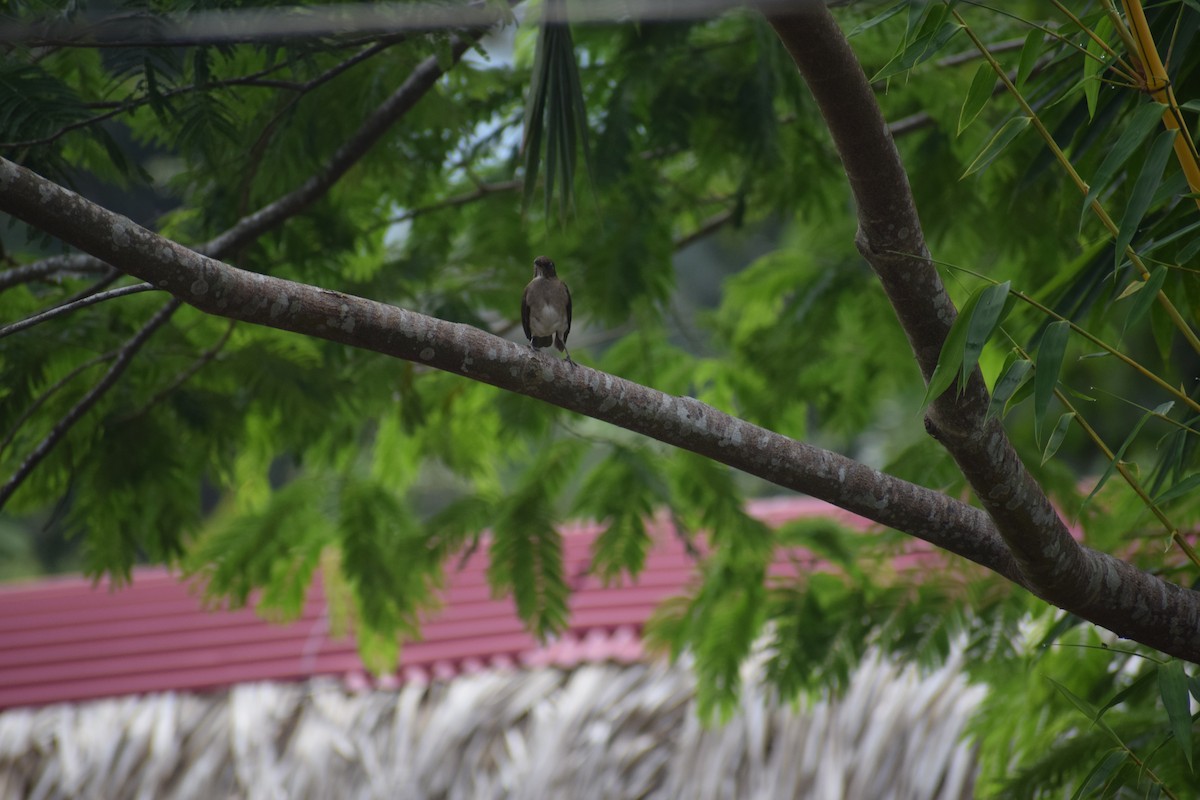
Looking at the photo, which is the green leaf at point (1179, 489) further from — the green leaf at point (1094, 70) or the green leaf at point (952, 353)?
the green leaf at point (1094, 70)

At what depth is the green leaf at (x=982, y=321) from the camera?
198 cm

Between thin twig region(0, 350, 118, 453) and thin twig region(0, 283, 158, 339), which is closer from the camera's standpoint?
thin twig region(0, 283, 158, 339)

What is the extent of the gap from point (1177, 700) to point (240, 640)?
16.3 feet

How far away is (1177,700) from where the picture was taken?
7.06 ft

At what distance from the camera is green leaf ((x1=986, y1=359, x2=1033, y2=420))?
207 cm

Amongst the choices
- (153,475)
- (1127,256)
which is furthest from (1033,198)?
(153,475)

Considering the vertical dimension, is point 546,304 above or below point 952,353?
above

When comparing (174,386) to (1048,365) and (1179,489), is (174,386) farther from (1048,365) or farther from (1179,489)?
(1179,489)

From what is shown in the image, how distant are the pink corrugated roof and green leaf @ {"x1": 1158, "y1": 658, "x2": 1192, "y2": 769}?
3.51 metres

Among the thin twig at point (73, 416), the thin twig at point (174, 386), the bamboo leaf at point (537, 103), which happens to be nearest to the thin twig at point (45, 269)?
the thin twig at point (73, 416)

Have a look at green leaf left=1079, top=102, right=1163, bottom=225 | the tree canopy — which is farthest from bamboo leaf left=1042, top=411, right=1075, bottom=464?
green leaf left=1079, top=102, right=1163, bottom=225

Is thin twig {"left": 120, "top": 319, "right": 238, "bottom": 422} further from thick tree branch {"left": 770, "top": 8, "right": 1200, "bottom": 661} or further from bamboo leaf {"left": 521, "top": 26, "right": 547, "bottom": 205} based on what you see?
thick tree branch {"left": 770, "top": 8, "right": 1200, "bottom": 661}

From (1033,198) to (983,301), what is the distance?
2.40 meters

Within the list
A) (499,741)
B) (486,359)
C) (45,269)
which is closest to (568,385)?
(486,359)
